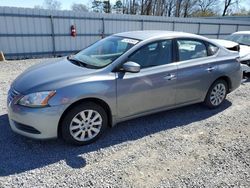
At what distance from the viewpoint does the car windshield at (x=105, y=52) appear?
3.46 metres

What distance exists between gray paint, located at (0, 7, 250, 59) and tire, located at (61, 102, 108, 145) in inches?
332

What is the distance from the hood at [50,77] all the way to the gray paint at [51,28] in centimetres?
753

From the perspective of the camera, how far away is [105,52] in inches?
150

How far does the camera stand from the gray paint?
31.9 feet

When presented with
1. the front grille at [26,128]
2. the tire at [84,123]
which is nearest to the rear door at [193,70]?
the tire at [84,123]

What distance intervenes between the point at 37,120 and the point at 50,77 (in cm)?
63

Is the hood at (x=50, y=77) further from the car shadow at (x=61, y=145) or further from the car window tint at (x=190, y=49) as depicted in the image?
the car window tint at (x=190, y=49)

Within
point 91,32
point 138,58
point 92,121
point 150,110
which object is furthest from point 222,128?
point 91,32

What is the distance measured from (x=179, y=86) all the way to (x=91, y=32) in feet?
29.2

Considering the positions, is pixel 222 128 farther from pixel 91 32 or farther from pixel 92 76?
pixel 91 32

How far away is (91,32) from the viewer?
38.5 ft

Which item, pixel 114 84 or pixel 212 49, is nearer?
pixel 114 84

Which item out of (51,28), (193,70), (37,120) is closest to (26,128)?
(37,120)

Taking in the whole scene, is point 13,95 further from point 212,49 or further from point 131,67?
point 212,49
